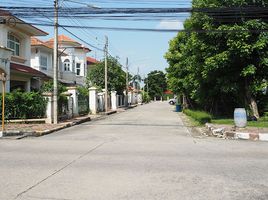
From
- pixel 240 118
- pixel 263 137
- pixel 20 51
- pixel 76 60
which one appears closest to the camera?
pixel 263 137

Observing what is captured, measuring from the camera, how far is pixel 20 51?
111 feet

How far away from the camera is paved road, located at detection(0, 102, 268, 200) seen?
23.1 ft

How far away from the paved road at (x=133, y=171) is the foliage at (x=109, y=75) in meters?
35.3

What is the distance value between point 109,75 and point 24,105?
92.8 ft

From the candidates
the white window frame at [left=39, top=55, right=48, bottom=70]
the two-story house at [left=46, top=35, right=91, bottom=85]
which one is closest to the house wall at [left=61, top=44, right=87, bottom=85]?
the two-story house at [left=46, top=35, right=91, bottom=85]

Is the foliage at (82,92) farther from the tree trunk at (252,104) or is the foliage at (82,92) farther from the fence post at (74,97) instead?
the tree trunk at (252,104)

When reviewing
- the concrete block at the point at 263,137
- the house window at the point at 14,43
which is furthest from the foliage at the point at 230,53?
the house window at the point at 14,43

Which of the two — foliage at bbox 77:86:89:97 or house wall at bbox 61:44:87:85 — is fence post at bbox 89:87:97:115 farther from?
house wall at bbox 61:44:87:85

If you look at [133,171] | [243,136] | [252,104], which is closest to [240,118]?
[243,136]

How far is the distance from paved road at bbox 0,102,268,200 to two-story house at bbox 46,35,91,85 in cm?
3189

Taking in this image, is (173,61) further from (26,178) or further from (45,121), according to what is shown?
(26,178)

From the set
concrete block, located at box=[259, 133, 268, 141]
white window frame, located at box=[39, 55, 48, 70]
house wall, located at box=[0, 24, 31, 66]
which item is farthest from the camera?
white window frame, located at box=[39, 55, 48, 70]

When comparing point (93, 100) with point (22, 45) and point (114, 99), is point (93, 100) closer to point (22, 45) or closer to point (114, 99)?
point (22, 45)

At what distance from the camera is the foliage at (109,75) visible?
4972cm
